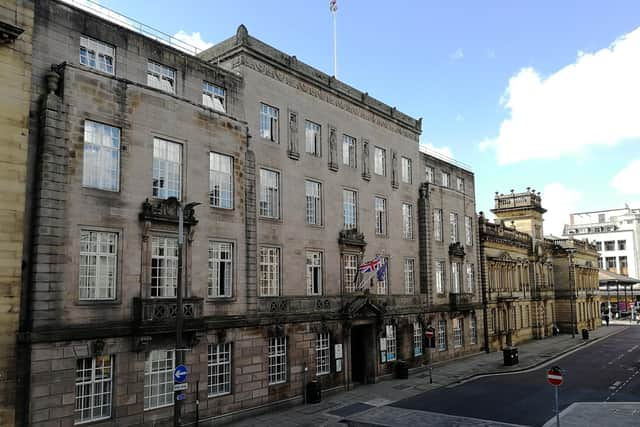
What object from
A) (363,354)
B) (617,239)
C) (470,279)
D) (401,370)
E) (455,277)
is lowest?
(401,370)

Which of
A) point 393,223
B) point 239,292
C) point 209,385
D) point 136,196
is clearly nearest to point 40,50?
point 136,196

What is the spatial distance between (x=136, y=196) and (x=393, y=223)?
1836 cm

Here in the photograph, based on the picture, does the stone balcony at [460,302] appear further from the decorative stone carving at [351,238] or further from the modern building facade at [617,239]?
the modern building facade at [617,239]

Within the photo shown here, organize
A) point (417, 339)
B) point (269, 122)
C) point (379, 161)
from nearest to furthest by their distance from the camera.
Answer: point (269, 122) < point (379, 161) < point (417, 339)

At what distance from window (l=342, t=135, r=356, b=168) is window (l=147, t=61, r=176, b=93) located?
11.5m

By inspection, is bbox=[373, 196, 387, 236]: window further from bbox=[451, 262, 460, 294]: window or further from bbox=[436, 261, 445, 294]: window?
bbox=[451, 262, 460, 294]: window

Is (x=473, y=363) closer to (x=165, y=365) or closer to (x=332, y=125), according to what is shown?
(x=332, y=125)

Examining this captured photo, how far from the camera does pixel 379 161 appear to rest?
33.3 meters

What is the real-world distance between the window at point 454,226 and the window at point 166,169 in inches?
958

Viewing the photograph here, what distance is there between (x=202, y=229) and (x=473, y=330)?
27298mm

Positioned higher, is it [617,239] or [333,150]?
[617,239]

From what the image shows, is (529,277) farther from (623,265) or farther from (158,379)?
(623,265)

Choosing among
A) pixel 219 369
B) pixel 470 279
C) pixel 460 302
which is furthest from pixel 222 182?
pixel 470 279

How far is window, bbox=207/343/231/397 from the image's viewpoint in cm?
2117
